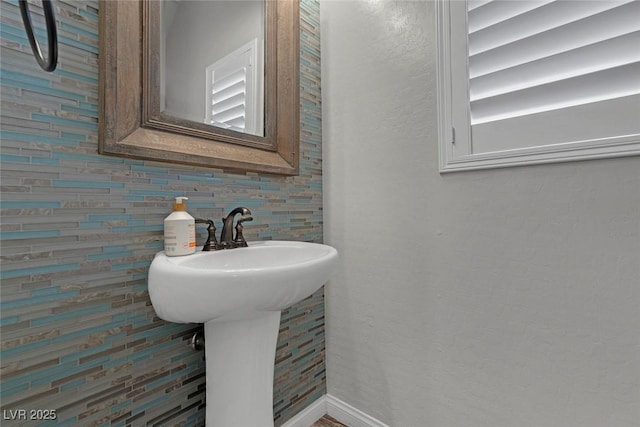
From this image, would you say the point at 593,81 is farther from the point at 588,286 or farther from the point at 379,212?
the point at 379,212

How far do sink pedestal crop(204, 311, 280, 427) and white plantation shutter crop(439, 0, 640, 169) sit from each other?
32.6 inches

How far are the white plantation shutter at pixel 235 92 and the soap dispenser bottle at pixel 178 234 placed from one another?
0.37 meters

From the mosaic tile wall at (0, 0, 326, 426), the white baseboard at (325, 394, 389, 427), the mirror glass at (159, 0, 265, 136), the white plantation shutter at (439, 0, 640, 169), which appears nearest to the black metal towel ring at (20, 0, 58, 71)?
the mosaic tile wall at (0, 0, 326, 426)

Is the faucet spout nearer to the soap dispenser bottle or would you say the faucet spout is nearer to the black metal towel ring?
the soap dispenser bottle

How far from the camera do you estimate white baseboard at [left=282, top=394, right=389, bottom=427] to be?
120 centimetres

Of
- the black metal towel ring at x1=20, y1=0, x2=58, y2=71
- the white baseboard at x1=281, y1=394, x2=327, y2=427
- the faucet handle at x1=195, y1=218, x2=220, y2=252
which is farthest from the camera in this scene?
the white baseboard at x1=281, y1=394, x2=327, y2=427

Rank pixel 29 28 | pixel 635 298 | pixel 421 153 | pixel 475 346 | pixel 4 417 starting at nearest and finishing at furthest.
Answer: pixel 29 28 < pixel 4 417 < pixel 635 298 < pixel 475 346 < pixel 421 153

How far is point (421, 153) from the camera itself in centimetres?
107

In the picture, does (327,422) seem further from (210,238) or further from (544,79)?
(544,79)

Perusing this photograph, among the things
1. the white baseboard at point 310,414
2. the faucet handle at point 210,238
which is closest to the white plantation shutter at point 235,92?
the faucet handle at point 210,238

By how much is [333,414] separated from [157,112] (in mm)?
1369

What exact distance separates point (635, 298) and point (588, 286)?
9 centimetres

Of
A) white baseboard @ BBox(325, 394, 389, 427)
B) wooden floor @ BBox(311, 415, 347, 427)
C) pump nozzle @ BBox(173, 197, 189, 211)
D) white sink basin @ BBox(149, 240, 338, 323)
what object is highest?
pump nozzle @ BBox(173, 197, 189, 211)

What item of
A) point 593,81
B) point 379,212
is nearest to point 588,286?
point 593,81
